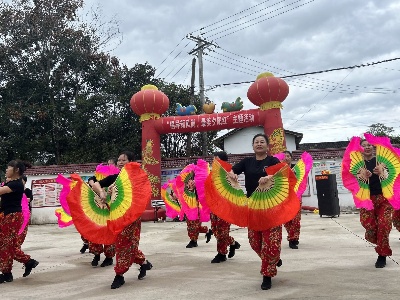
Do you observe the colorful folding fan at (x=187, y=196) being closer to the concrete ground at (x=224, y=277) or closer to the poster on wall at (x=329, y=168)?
the concrete ground at (x=224, y=277)

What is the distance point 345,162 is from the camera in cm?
490

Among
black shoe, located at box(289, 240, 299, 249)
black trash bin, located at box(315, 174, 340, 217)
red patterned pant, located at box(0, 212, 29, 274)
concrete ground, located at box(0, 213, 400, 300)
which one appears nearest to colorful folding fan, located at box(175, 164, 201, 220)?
concrete ground, located at box(0, 213, 400, 300)

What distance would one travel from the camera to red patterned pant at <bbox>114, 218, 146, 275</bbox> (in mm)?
4152

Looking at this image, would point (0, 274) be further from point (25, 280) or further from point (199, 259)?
point (199, 259)

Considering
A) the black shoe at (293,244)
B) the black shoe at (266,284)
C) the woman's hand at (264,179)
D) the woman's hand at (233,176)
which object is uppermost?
the woman's hand at (233,176)

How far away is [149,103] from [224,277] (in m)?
10.0

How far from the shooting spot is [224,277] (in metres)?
4.30

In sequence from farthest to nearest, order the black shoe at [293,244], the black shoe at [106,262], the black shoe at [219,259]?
the black shoe at [293,244] < the black shoe at [106,262] < the black shoe at [219,259]

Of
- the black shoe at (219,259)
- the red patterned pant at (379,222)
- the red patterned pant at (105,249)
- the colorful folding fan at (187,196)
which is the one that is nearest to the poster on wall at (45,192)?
the colorful folding fan at (187,196)

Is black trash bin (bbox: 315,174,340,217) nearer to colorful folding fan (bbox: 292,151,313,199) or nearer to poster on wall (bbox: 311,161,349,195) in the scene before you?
poster on wall (bbox: 311,161,349,195)

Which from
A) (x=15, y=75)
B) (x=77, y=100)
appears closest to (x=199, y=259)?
(x=77, y=100)

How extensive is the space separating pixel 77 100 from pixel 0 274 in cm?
1626

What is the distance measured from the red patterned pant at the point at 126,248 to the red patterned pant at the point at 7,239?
1.41m

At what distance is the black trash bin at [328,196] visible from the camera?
12.2 meters
